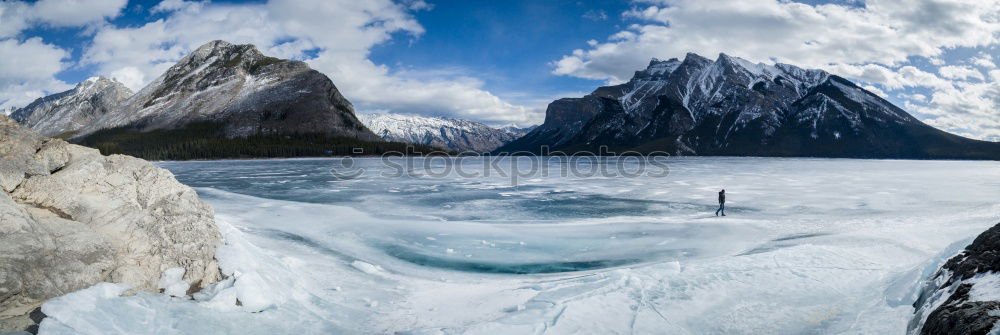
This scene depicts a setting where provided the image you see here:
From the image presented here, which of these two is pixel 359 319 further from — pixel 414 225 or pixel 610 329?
pixel 414 225

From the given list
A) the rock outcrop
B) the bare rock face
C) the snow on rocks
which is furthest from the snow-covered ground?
the rock outcrop

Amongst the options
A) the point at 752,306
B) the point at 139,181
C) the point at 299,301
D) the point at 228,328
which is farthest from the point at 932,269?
the point at 139,181

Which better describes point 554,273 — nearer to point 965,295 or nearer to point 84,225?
point 965,295

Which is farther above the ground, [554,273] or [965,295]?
[965,295]

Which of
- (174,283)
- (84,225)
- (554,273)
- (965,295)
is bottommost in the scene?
(554,273)

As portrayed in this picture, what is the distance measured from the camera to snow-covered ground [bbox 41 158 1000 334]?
8.27 meters

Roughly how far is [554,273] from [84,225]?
32.3ft

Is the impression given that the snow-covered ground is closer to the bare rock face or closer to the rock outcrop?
the bare rock face

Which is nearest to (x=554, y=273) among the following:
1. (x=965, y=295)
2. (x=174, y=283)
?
(x=965, y=295)

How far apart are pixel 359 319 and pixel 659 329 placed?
5.46m

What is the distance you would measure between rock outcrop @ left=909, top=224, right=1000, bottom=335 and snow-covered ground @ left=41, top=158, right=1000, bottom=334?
0.57 m

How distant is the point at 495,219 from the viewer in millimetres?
21562

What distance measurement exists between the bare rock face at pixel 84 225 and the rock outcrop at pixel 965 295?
11.5 meters

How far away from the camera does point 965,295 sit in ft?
22.7
